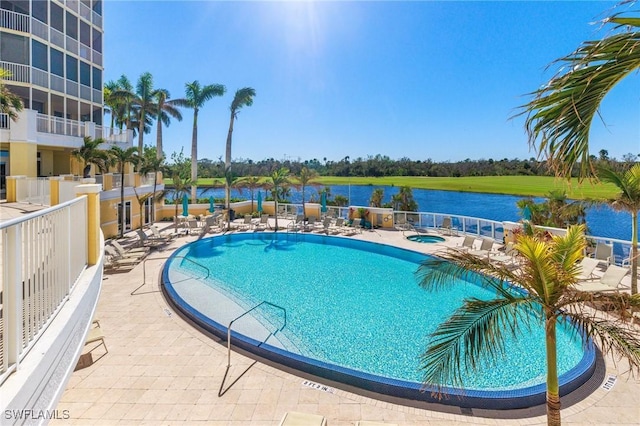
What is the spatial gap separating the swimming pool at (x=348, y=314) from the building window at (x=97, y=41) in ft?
55.8

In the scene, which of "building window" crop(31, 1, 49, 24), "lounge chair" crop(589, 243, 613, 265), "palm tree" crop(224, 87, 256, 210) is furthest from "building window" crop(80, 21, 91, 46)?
"lounge chair" crop(589, 243, 613, 265)

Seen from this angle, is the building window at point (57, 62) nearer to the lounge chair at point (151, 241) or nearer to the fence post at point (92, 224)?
the lounge chair at point (151, 241)

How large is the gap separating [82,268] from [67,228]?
1.10 meters

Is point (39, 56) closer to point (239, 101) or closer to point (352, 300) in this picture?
point (239, 101)

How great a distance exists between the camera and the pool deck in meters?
5.02

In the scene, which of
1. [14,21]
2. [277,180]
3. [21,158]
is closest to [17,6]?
[14,21]

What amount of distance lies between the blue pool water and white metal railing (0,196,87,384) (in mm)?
5020

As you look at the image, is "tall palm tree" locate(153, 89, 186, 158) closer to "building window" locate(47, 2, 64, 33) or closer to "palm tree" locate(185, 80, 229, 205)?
"palm tree" locate(185, 80, 229, 205)

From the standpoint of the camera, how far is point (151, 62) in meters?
26.7

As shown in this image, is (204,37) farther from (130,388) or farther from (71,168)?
(130,388)

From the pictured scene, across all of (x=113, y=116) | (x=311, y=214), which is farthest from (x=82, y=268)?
(x=113, y=116)

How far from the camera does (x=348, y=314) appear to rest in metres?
9.47

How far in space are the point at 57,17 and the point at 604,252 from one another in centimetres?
2941

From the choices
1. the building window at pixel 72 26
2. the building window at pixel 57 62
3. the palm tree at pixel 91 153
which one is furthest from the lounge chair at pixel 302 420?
the building window at pixel 72 26
